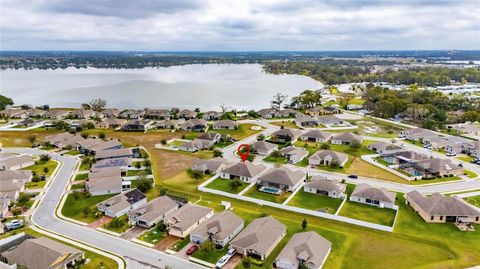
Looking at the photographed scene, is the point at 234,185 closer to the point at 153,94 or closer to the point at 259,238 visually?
the point at 259,238

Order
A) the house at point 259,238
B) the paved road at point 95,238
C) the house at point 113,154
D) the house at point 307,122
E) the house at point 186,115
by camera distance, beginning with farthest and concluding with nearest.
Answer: the house at point 186,115
the house at point 307,122
the house at point 113,154
the house at point 259,238
the paved road at point 95,238

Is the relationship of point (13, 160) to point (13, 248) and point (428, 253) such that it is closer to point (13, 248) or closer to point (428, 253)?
point (13, 248)

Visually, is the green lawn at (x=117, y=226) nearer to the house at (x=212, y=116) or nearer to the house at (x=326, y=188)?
the house at (x=326, y=188)

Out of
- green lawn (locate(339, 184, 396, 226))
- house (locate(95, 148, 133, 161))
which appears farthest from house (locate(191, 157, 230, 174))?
green lawn (locate(339, 184, 396, 226))

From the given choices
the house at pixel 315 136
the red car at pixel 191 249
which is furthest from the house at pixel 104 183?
the house at pixel 315 136

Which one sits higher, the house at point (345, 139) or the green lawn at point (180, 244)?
the house at point (345, 139)

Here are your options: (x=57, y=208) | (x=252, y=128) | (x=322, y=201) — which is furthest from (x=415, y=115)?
(x=57, y=208)
